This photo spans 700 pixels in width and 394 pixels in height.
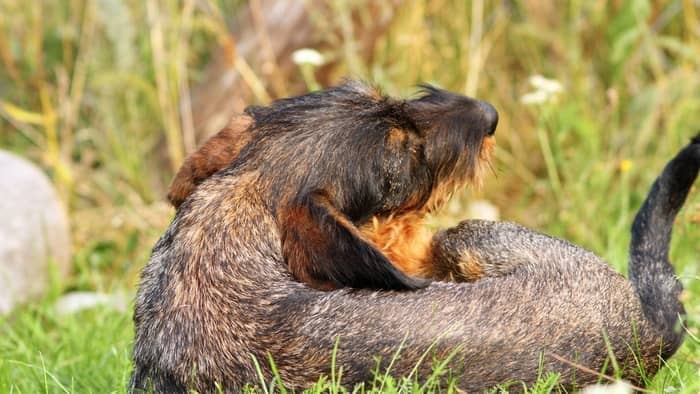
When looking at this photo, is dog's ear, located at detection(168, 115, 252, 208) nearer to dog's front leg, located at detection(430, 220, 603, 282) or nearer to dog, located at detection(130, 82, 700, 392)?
dog, located at detection(130, 82, 700, 392)

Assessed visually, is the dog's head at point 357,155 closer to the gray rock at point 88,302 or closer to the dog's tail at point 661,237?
the dog's tail at point 661,237

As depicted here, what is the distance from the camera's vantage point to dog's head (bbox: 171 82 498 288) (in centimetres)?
399

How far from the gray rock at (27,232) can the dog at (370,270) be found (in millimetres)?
2803

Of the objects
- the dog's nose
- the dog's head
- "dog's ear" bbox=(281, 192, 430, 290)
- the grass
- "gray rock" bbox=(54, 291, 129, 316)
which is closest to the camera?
"dog's ear" bbox=(281, 192, 430, 290)

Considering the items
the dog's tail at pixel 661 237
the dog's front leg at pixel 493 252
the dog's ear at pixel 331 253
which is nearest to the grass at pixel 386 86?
the dog's tail at pixel 661 237

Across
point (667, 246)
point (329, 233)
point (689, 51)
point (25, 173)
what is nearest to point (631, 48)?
point (689, 51)

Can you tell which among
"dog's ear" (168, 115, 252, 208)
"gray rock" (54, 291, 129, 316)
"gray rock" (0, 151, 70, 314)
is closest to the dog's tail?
"dog's ear" (168, 115, 252, 208)

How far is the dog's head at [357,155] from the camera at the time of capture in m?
3.99

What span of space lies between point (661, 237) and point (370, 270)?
1.56 metres

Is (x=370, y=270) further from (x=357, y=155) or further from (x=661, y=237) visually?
(x=661, y=237)

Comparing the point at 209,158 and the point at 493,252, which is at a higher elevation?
the point at 209,158

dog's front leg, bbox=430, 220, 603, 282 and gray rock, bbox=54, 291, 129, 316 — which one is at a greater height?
dog's front leg, bbox=430, 220, 603, 282

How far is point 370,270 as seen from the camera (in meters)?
3.57

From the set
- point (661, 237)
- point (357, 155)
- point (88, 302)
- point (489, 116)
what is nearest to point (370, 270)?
point (357, 155)
